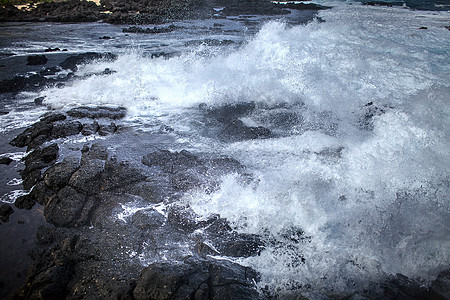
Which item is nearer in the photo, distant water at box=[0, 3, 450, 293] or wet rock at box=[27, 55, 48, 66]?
distant water at box=[0, 3, 450, 293]

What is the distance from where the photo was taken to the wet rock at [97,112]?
23.2 feet

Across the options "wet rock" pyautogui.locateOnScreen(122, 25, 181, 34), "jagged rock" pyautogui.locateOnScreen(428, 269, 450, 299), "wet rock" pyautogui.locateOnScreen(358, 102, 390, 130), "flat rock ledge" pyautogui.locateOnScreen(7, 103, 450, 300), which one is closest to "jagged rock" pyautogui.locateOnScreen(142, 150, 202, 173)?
"flat rock ledge" pyautogui.locateOnScreen(7, 103, 450, 300)

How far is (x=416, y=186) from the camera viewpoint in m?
4.47

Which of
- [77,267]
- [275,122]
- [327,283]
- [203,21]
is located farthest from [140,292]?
[203,21]

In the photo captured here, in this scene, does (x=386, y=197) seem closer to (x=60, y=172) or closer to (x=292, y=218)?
(x=292, y=218)

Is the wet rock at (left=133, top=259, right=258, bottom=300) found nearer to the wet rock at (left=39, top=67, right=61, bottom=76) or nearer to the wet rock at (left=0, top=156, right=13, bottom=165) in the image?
the wet rock at (left=0, top=156, right=13, bottom=165)

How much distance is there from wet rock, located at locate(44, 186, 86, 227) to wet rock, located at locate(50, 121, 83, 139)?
2434mm

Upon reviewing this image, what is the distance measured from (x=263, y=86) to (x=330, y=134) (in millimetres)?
3177

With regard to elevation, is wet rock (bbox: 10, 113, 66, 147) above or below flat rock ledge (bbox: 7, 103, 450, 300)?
above

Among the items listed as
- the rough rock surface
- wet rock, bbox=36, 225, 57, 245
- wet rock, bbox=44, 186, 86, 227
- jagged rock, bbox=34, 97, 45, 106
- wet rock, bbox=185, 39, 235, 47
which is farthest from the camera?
wet rock, bbox=185, 39, 235, 47

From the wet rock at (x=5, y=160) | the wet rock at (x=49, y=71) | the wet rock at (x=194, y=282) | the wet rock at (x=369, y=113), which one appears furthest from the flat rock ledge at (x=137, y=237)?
the wet rock at (x=49, y=71)

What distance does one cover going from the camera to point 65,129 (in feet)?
20.4

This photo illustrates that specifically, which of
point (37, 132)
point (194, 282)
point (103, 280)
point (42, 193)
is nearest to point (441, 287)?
point (194, 282)

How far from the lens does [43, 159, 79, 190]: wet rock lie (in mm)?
4352
